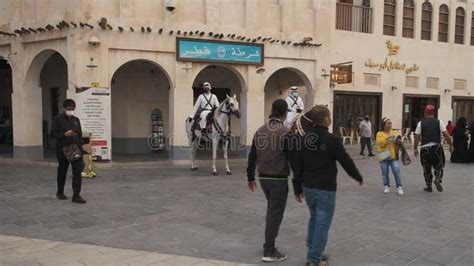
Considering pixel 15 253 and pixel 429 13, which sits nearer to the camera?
pixel 15 253

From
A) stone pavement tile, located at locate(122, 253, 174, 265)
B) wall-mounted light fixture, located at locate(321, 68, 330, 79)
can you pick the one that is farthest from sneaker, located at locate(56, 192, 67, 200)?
wall-mounted light fixture, located at locate(321, 68, 330, 79)

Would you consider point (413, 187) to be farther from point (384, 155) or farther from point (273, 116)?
point (273, 116)

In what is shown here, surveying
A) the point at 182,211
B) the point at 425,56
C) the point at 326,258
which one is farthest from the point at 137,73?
the point at 425,56

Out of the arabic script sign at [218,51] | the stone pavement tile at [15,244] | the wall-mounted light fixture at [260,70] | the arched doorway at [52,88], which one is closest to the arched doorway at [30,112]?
the arched doorway at [52,88]

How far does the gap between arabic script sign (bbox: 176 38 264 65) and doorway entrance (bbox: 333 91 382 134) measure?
6.98 m

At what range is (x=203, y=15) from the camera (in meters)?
13.8

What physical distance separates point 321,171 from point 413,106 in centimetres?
1953

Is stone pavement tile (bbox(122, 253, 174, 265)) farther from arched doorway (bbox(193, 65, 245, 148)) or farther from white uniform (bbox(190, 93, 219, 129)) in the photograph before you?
arched doorway (bbox(193, 65, 245, 148))

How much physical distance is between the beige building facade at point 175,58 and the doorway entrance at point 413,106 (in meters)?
0.97

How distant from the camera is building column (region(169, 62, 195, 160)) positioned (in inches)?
535

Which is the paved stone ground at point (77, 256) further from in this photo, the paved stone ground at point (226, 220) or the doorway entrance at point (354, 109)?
the doorway entrance at point (354, 109)

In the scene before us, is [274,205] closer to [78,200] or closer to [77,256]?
[77,256]

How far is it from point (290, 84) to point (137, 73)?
6.17 meters

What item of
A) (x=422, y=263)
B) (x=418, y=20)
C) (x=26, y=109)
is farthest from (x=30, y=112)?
(x=418, y=20)
